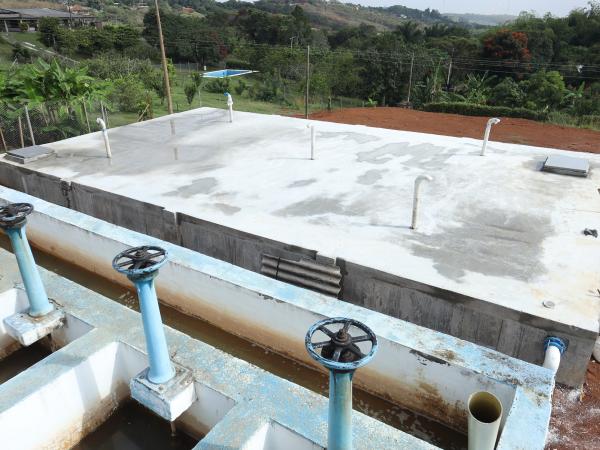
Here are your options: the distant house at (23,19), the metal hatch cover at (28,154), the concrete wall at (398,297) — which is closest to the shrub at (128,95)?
the metal hatch cover at (28,154)

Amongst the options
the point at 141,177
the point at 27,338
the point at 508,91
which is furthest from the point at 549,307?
the point at 508,91

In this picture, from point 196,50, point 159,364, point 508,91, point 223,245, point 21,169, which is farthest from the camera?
point 196,50

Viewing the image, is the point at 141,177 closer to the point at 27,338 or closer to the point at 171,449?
the point at 27,338

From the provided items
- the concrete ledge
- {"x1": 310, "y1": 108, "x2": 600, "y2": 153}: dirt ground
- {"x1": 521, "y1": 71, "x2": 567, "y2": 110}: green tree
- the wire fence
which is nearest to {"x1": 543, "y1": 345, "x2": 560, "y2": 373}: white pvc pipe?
the concrete ledge

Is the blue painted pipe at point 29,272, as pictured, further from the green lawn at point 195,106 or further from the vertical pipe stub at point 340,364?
the green lawn at point 195,106

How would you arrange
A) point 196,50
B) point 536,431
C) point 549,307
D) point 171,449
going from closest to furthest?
point 536,431, point 171,449, point 549,307, point 196,50

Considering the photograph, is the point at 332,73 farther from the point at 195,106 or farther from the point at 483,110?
the point at 483,110

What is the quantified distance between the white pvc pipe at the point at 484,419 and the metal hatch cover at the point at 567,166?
22.4 feet

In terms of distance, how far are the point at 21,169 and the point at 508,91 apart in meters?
21.9

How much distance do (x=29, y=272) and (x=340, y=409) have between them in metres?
3.08

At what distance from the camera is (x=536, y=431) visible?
9.46 ft

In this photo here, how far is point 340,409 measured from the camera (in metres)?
2.34

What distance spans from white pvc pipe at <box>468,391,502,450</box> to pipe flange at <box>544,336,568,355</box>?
1.90 meters

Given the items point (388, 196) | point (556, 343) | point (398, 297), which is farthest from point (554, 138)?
point (556, 343)
